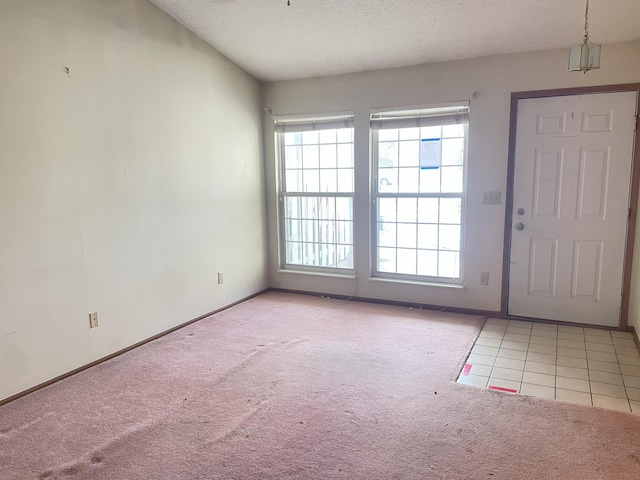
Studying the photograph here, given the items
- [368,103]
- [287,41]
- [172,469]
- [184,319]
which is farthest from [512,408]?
[287,41]

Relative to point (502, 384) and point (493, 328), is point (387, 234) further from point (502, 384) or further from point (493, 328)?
point (502, 384)

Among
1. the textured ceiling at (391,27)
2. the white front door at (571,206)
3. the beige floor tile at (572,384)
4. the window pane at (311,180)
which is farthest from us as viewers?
the window pane at (311,180)

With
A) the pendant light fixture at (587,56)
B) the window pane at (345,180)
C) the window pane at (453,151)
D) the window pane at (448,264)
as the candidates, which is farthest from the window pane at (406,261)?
the pendant light fixture at (587,56)

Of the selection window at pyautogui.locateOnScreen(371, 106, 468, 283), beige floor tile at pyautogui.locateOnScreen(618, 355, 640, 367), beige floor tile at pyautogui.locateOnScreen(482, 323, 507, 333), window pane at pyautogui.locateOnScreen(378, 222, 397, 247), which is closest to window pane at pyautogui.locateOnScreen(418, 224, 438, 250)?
window at pyautogui.locateOnScreen(371, 106, 468, 283)

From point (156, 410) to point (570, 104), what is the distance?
3.83 m

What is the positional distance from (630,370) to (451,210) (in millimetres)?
1900

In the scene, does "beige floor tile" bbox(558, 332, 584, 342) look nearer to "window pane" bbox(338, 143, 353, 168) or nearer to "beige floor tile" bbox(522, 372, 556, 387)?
"beige floor tile" bbox(522, 372, 556, 387)

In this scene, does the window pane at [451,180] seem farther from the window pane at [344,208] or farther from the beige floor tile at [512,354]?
the beige floor tile at [512,354]

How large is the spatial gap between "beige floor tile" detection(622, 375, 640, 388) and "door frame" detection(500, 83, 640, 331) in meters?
0.99

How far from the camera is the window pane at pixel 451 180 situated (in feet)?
13.3

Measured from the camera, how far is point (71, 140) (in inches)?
110

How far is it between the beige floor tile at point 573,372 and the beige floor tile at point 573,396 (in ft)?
0.75

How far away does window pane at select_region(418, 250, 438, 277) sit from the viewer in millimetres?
4266

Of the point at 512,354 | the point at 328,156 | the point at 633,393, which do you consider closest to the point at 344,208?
the point at 328,156
